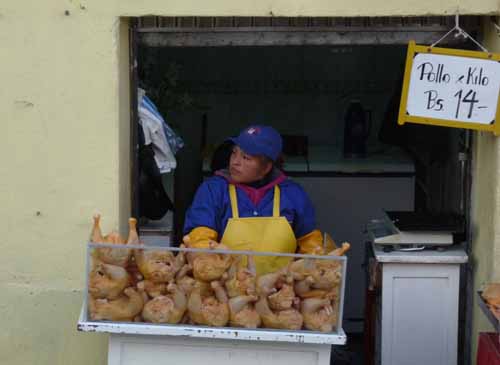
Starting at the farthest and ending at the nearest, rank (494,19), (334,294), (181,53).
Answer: (181,53)
(494,19)
(334,294)

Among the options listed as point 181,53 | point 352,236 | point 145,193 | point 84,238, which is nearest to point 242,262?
point 84,238

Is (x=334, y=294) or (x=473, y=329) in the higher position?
(x=334, y=294)

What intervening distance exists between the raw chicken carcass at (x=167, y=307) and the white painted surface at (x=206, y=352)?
9 centimetres

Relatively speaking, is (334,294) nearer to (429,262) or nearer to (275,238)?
(275,238)

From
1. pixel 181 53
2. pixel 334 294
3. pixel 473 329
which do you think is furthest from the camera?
pixel 181 53

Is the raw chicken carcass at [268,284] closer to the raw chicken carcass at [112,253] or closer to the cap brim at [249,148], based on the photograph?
the raw chicken carcass at [112,253]

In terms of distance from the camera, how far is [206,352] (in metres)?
3.56

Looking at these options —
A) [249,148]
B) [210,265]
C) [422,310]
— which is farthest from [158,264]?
[422,310]

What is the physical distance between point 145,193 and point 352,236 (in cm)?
168

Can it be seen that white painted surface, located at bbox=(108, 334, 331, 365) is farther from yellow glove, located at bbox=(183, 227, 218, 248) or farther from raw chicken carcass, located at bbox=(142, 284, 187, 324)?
yellow glove, located at bbox=(183, 227, 218, 248)

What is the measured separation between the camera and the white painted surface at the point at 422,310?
4.39 meters

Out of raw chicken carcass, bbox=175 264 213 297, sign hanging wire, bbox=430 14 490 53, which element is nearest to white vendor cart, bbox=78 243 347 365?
raw chicken carcass, bbox=175 264 213 297

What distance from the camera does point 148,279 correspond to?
354 centimetres

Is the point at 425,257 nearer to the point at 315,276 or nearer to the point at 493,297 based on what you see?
the point at 493,297
